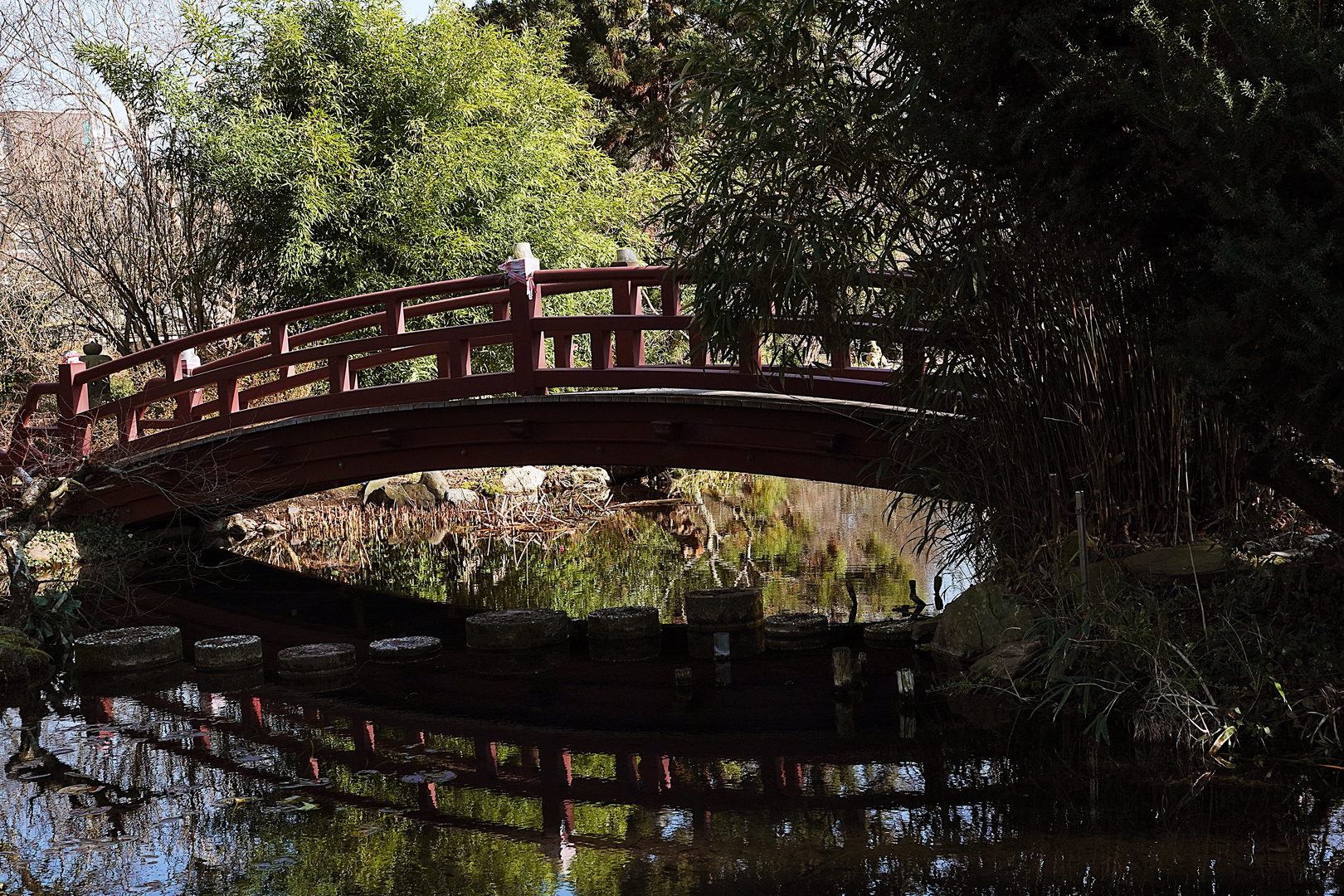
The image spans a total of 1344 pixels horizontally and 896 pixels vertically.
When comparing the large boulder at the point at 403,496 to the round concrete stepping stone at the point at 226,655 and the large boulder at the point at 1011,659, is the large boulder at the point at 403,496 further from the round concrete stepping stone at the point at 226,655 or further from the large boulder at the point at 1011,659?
the large boulder at the point at 1011,659

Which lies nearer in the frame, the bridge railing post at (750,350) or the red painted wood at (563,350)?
the bridge railing post at (750,350)

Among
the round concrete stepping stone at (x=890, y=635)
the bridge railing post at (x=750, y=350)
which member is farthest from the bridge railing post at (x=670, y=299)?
the round concrete stepping stone at (x=890, y=635)

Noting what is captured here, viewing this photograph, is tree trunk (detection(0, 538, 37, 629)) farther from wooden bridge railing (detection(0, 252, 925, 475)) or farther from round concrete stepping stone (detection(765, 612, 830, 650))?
round concrete stepping stone (detection(765, 612, 830, 650))

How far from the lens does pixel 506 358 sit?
1395 cm

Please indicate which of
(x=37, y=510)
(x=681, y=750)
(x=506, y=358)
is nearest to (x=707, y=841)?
(x=681, y=750)

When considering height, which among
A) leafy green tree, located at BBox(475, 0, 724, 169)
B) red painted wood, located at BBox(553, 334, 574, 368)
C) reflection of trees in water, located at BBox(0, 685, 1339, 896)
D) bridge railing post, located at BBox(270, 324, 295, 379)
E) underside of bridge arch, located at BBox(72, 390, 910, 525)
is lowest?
reflection of trees in water, located at BBox(0, 685, 1339, 896)

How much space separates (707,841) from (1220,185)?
10.1 ft

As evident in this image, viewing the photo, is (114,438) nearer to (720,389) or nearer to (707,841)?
(720,389)

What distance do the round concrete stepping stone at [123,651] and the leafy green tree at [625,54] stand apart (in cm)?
1281

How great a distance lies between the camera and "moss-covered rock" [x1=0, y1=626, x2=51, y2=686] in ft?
23.7

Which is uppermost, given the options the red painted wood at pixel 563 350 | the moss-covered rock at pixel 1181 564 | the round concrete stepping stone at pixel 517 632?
the red painted wood at pixel 563 350

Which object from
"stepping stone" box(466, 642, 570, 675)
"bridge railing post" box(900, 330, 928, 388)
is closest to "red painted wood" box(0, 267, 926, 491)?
"bridge railing post" box(900, 330, 928, 388)

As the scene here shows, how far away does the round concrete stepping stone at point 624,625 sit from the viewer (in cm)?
738

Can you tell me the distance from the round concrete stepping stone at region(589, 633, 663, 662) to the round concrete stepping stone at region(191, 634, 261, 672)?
215cm
